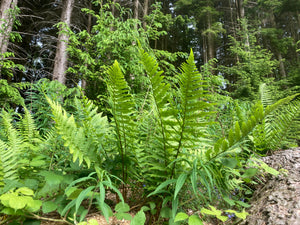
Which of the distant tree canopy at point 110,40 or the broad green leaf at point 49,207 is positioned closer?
the broad green leaf at point 49,207

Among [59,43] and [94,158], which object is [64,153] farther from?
[59,43]

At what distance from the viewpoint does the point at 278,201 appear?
0.91 meters

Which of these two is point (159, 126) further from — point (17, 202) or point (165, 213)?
point (17, 202)

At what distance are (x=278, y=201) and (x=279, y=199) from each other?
20 millimetres

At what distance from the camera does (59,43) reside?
5641 mm

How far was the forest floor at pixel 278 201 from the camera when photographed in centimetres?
80

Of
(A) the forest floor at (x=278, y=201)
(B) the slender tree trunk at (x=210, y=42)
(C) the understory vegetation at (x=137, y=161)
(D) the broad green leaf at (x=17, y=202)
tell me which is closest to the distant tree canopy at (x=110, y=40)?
(B) the slender tree trunk at (x=210, y=42)

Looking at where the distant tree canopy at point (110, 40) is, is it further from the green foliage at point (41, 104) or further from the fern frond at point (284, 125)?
the fern frond at point (284, 125)

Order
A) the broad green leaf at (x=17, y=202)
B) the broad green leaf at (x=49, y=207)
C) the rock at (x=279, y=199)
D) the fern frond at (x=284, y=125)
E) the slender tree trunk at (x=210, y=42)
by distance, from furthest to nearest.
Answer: the slender tree trunk at (x=210, y=42)
the fern frond at (x=284, y=125)
the rock at (x=279, y=199)
the broad green leaf at (x=49, y=207)
the broad green leaf at (x=17, y=202)

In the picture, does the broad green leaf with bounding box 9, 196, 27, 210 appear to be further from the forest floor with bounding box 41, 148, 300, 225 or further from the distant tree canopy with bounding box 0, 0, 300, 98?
the distant tree canopy with bounding box 0, 0, 300, 98

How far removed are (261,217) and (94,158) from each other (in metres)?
0.84

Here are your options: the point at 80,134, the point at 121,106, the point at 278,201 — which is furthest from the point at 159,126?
the point at 278,201

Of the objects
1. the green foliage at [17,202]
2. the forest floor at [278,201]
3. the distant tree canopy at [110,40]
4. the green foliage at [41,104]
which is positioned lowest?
the forest floor at [278,201]

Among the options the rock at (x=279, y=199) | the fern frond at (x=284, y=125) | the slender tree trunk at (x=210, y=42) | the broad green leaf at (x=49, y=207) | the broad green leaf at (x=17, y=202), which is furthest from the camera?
the slender tree trunk at (x=210, y=42)
